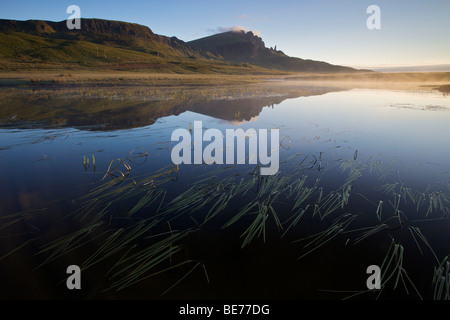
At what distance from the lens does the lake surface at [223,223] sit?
307cm

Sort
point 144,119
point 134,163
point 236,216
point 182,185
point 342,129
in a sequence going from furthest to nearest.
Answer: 1. point 144,119
2. point 342,129
3. point 134,163
4. point 182,185
5. point 236,216

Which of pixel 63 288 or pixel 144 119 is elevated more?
pixel 144 119

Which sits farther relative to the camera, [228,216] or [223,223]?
[228,216]

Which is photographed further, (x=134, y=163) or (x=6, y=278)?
(x=134, y=163)

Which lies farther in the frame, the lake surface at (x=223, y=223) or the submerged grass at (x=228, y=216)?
the submerged grass at (x=228, y=216)

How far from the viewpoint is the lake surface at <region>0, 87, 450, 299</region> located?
3.07 meters

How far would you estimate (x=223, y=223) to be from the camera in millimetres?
4254

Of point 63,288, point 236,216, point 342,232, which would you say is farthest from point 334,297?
point 63,288

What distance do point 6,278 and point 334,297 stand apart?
4.64 metres

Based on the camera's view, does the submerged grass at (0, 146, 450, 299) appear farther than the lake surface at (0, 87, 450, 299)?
Yes
